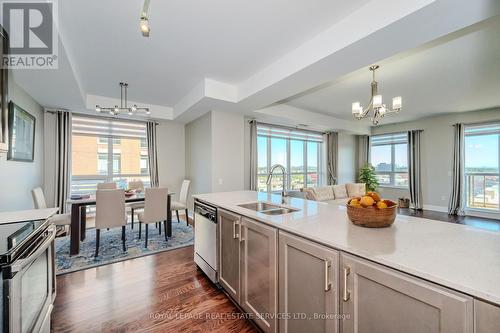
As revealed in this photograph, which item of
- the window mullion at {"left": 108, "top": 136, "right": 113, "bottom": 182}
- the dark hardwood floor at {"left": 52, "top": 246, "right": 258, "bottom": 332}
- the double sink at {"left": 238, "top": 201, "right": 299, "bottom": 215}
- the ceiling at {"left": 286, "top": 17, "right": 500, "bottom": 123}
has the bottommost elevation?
the dark hardwood floor at {"left": 52, "top": 246, "right": 258, "bottom": 332}

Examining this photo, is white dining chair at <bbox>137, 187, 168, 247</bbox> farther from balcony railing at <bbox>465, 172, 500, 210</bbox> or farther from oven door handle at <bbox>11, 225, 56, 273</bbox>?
balcony railing at <bbox>465, 172, 500, 210</bbox>

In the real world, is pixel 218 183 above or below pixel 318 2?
below

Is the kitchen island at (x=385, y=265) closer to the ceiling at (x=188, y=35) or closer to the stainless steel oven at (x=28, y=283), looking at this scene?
the stainless steel oven at (x=28, y=283)

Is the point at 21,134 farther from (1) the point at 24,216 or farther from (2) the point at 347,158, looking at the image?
(2) the point at 347,158

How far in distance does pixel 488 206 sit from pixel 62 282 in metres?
8.74

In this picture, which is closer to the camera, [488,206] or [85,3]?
[85,3]

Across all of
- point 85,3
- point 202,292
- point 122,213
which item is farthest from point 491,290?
point 122,213

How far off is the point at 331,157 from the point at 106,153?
6628 millimetres

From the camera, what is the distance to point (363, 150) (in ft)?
26.2

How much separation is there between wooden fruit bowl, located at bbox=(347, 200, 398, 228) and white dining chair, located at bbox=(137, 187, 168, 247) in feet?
9.74

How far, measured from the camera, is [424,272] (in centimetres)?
79

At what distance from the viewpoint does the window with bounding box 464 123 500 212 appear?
525 cm

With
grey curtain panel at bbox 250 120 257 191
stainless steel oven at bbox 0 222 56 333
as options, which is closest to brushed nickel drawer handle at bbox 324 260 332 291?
stainless steel oven at bbox 0 222 56 333

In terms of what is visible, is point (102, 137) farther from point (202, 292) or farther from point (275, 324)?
point (275, 324)
